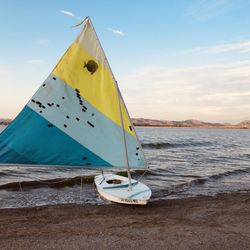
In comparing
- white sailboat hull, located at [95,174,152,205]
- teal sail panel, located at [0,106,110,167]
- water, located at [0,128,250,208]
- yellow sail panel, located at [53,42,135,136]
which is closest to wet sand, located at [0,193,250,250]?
white sailboat hull, located at [95,174,152,205]

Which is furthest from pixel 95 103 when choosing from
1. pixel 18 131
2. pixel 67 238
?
pixel 67 238

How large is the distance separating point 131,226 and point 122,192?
2554 mm

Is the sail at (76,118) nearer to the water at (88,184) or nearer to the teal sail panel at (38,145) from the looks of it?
the teal sail panel at (38,145)

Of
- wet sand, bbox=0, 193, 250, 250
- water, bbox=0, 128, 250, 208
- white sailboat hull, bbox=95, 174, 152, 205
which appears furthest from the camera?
water, bbox=0, 128, 250, 208

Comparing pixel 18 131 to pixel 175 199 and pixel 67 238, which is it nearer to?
pixel 67 238

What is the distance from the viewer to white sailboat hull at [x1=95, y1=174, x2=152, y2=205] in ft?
34.3

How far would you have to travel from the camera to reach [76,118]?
10.1 meters

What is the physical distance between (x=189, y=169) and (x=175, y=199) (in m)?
10.0

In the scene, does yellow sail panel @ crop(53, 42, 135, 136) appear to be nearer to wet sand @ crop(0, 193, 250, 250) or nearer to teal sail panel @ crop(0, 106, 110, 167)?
teal sail panel @ crop(0, 106, 110, 167)

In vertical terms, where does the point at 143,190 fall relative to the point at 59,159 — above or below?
below

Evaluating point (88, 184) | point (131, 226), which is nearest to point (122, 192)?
point (131, 226)

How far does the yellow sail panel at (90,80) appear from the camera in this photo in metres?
9.94

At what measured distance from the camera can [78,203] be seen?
473 inches

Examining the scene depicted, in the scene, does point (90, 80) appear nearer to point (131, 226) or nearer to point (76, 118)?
point (76, 118)
